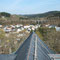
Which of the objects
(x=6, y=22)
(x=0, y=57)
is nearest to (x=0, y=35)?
(x=0, y=57)

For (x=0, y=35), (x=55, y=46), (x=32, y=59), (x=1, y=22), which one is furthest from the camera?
(x=1, y=22)

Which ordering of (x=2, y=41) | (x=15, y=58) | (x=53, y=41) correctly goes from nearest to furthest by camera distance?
1. (x=15, y=58)
2. (x=53, y=41)
3. (x=2, y=41)

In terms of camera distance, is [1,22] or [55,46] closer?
[55,46]

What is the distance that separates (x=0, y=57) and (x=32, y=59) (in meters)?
1.00

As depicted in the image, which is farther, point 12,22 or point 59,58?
point 12,22

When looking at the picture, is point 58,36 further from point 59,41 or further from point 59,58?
point 59,58

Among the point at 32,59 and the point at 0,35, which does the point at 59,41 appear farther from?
the point at 32,59

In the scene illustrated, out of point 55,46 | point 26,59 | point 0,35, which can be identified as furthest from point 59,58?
point 0,35

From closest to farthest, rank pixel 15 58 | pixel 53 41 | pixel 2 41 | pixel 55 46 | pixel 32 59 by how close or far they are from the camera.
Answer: pixel 32 59 → pixel 15 58 → pixel 55 46 → pixel 53 41 → pixel 2 41

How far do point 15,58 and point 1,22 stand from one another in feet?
125

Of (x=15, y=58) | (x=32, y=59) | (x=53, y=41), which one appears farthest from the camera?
(x=53, y=41)

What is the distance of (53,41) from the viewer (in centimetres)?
1006

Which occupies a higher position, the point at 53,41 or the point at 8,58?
the point at 8,58

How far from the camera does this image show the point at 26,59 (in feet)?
6.62
